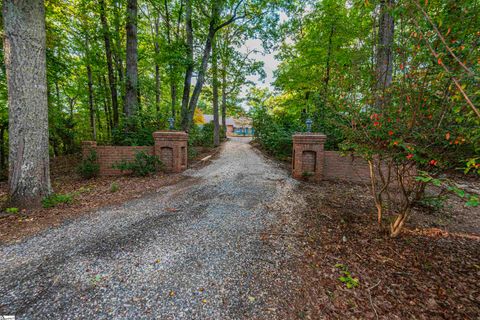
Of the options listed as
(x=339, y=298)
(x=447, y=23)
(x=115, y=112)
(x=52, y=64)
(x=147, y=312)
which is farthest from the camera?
(x=115, y=112)

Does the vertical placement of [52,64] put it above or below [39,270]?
above

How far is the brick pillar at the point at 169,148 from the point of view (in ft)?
19.9

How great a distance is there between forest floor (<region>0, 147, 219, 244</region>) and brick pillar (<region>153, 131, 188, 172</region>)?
38cm

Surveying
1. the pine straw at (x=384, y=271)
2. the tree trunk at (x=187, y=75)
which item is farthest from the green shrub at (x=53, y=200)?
the tree trunk at (x=187, y=75)

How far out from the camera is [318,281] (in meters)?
1.94

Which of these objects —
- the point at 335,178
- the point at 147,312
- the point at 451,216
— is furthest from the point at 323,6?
the point at 147,312

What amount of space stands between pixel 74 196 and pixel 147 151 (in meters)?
2.33

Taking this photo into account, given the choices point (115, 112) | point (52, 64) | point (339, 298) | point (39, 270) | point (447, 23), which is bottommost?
point (339, 298)

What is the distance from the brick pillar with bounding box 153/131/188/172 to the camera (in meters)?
6.06

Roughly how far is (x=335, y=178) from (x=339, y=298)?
4586 mm

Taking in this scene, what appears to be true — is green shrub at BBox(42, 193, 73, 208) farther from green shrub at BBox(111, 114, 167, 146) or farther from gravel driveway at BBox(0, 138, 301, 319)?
green shrub at BBox(111, 114, 167, 146)

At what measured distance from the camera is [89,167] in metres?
5.49

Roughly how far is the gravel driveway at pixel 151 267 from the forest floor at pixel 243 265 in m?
0.01

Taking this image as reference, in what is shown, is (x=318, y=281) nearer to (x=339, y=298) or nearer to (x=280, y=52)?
(x=339, y=298)
